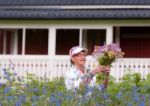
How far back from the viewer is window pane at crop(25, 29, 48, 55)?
938 inches

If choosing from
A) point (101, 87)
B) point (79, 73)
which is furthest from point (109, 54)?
point (101, 87)

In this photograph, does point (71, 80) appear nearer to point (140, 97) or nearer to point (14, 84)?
point (140, 97)

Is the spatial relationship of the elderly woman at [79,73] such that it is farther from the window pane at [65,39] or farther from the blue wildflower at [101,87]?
the window pane at [65,39]

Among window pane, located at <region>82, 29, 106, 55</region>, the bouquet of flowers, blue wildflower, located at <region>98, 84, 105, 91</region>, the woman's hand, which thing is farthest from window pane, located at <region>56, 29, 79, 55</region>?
blue wildflower, located at <region>98, 84, 105, 91</region>

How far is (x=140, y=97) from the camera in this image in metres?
7.60

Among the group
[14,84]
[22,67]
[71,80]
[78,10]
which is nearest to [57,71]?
[22,67]

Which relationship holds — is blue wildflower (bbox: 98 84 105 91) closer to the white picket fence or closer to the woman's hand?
the woman's hand

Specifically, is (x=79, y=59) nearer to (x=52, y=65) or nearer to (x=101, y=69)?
(x=101, y=69)

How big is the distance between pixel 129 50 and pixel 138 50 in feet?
1.03

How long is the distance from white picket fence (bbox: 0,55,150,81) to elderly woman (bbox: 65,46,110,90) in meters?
10.8

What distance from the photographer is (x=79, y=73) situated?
27.0 feet

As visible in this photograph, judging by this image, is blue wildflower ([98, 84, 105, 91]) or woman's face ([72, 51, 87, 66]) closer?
blue wildflower ([98, 84, 105, 91])

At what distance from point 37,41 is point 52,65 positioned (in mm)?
3698

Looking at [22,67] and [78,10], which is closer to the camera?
[22,67]
